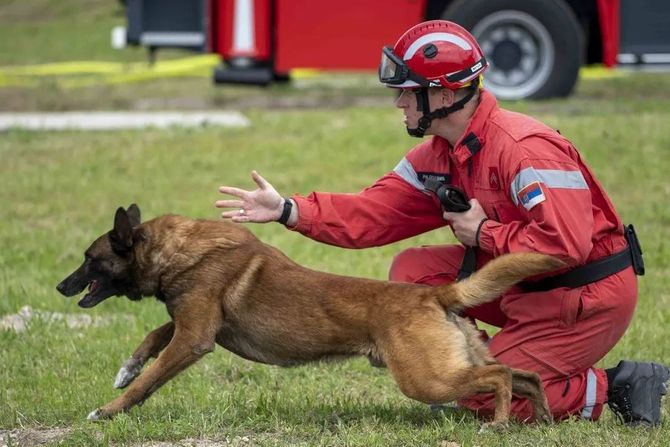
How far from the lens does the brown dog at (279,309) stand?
16.1 ft

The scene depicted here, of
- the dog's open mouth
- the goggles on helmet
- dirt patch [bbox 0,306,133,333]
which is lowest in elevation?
dirt patch [bbox 0,306,133,333]

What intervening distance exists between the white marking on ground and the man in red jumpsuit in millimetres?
6921

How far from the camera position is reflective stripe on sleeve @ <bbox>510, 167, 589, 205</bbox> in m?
4.93

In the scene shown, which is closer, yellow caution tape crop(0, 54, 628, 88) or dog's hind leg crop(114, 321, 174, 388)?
dog's hind leg crop(114, 321, 174, 388)

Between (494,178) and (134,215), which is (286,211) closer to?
(134,215)

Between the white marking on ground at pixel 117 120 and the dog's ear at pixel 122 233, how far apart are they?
679 centimetres

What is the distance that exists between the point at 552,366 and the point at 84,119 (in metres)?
8.51

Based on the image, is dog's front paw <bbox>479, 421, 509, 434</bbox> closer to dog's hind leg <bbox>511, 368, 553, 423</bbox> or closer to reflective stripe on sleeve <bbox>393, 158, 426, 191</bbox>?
dog's hind leg <bbox>511, 368, 553, 423</bbox>

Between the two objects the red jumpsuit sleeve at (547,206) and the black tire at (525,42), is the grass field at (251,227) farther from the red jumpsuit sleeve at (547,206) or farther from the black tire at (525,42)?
the red jumpsuit sleeve at (547,206)

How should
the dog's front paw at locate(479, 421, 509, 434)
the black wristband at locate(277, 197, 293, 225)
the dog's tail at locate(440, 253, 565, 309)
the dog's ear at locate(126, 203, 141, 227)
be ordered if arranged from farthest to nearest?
the dog's ear at locate(126, 203, 141, 227)
the black wristband at locate(277, 197, 293, 225)
the dog's front paw at locate(479, 421, 509, 434)
the dog's tail at locate(440, 253, 565, 309)

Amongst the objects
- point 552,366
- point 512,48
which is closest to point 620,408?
point 552,366

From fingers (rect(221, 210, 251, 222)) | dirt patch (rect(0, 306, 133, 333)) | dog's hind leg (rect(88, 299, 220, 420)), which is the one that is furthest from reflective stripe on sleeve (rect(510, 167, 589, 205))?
dirt patch (rect(0, 306, 133, 333))

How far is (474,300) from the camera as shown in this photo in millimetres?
4945

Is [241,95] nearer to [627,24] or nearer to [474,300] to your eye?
[627,24]
